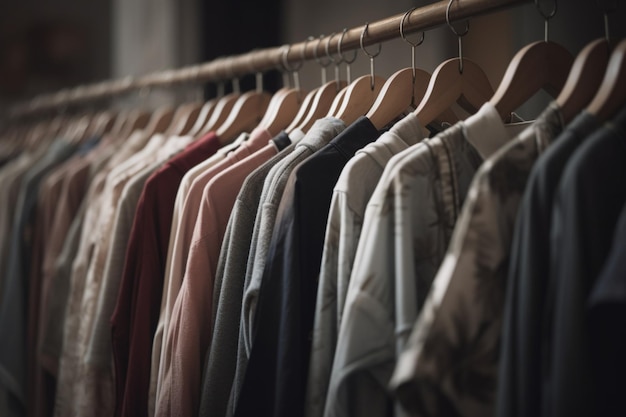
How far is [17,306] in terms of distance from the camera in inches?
60.1

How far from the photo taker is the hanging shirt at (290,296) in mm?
792

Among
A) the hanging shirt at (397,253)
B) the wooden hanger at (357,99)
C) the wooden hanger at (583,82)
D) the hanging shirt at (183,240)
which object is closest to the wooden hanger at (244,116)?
the hanging shirt at (183,240)

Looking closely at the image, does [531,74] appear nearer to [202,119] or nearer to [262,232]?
[262,232]

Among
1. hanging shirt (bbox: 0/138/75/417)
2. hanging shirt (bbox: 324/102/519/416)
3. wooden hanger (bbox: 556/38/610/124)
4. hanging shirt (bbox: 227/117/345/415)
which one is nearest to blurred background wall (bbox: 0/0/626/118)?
wooden hanger (bbox: 556/38/610/124)

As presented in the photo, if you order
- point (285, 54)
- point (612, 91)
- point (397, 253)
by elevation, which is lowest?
point (397, 253)

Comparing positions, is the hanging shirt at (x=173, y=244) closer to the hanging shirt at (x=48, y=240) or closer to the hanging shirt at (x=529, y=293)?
the hanging shirt at (x=48, y=240)

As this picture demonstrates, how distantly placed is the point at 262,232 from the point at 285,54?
0.49 metres

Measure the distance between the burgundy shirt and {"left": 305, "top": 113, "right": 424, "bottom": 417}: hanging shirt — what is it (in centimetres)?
39

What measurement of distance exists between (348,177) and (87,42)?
3023 millimetres

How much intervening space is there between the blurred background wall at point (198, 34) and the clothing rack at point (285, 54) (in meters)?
0.16

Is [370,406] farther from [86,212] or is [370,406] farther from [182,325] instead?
[86,212]

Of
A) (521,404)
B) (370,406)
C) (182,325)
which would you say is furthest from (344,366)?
(182,325)

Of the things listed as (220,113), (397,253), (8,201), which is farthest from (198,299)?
(8,201)

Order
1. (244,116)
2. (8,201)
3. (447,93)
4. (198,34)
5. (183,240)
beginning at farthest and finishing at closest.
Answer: (198,34) → (8,201) → (244,116) → (183,240) → (447,93)
